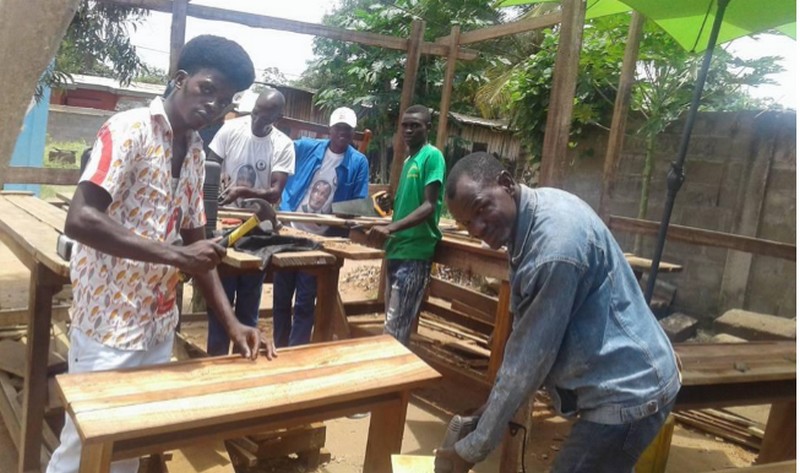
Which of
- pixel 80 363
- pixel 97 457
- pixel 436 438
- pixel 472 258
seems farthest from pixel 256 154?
pixel 97 457

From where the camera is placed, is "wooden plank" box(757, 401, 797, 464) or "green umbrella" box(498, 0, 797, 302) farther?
"green umbrella" box(498, 0, 797, 302)

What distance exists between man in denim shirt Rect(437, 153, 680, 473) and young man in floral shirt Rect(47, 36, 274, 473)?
0.79 metres

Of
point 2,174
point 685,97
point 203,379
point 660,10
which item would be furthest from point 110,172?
point 685,97

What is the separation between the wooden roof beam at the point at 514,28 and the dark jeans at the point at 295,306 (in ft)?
7.66

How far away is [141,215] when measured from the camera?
1.92 meters

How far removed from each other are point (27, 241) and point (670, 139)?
658 cm

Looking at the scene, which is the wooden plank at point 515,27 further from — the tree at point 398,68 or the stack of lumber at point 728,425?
the tree at point 398,68

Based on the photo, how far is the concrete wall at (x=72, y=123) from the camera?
57.4 feet

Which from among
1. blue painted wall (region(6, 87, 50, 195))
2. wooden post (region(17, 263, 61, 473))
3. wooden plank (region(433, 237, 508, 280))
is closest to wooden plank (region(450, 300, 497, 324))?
wooden plank (region(433, 237, 508, 280))

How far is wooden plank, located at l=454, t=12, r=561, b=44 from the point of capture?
14.1 ft

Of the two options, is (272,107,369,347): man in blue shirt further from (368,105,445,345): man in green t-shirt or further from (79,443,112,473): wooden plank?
(79,443,112,473): wooden plank

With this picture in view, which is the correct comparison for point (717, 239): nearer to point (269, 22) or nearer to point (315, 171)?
point (315, 171)

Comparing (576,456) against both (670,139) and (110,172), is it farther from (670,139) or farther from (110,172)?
(670,139)

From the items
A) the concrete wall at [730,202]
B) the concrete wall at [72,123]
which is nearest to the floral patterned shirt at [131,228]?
the concrete wall at [730,202]
